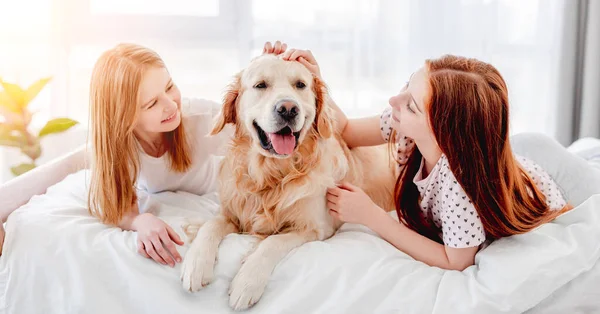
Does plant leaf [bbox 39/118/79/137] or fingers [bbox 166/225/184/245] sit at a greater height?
plant leaf [bbox 39/118/79/137]

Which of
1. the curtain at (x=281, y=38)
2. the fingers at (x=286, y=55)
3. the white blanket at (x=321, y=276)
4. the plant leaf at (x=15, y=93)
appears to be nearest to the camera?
the white blanket at (x=321, y=276)

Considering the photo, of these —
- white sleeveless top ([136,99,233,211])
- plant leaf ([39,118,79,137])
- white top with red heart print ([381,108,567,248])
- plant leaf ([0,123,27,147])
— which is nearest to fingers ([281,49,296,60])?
white sleeveless top ([136,99,233,211])

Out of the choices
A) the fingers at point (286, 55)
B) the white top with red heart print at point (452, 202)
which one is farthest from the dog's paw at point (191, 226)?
the white top with red heart print at point (452, 202)

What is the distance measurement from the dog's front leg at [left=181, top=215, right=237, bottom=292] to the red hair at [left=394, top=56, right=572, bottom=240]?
698 mm

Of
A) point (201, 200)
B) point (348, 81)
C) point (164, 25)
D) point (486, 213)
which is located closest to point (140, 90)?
point (201, 200)

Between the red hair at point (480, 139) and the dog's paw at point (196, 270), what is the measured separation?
71cm

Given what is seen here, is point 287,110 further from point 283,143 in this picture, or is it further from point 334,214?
point 334,214

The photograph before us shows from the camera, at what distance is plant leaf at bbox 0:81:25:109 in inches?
111

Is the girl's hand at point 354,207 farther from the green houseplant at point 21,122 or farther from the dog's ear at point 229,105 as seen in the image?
the green houseplant at point 21,122

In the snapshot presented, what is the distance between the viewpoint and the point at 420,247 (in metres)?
1.54

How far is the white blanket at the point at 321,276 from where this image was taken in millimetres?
1332

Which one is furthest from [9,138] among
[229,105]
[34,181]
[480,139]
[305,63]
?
[480,139]

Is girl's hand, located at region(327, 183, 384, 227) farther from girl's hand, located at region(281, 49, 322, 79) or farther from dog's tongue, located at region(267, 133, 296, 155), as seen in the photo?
girl's hand, located at region(281, 49, 322, 79)

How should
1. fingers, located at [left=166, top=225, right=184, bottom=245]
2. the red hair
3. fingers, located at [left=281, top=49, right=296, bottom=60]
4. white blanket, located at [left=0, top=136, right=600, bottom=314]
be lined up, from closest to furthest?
white blanket, located at [left=0, top=136, right=600, bottom=314], the red hair, fingers, located at [left=166, top=225, right=184, bottom=245], fingers, located at [left=281, top=49, right=296, bottom=60]
